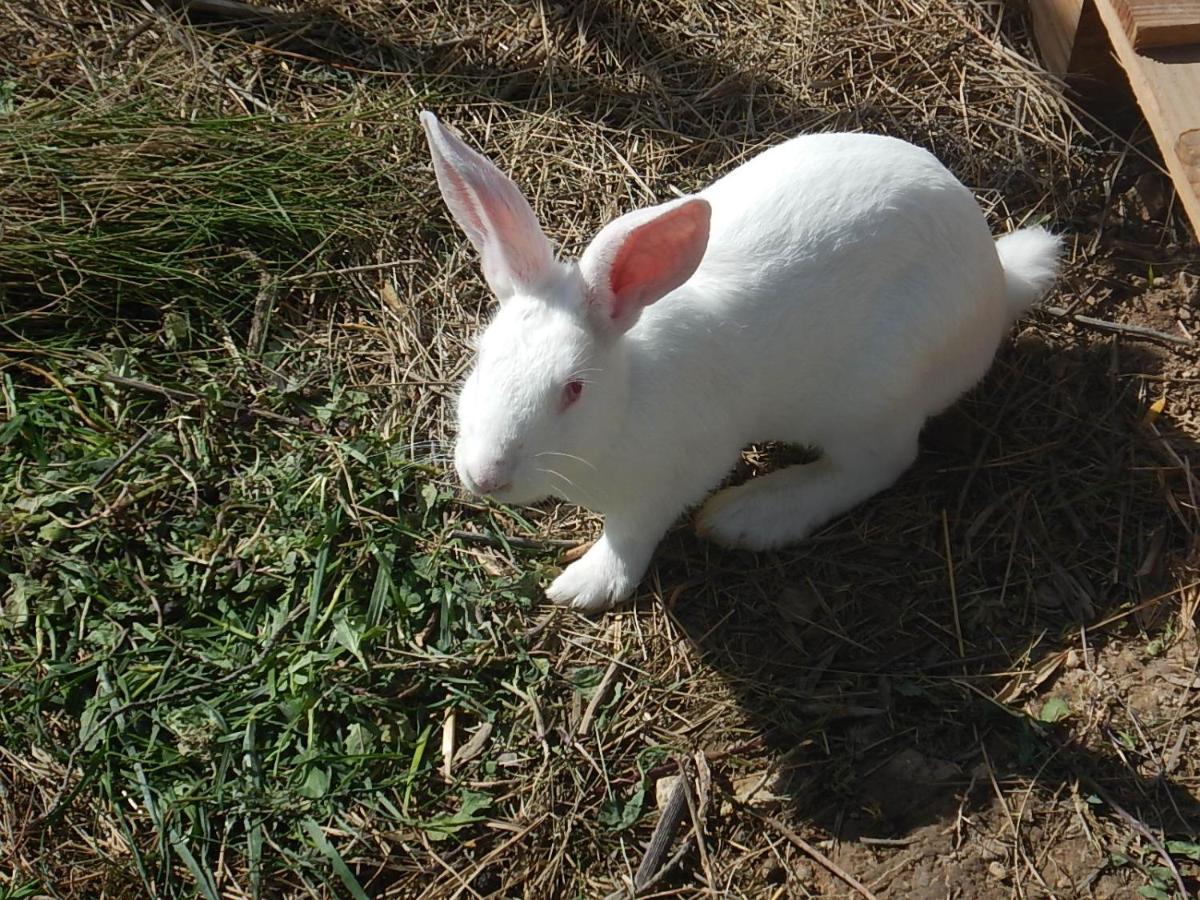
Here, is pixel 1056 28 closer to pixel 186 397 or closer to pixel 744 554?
pixel 744 554

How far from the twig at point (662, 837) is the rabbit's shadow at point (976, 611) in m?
0.20

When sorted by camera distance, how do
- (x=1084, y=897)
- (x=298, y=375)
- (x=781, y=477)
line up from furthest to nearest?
(x=298, y=375) → (x=781, y=477) → (x=1084, y=897)

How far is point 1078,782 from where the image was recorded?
10.1ft

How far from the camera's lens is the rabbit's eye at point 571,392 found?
2.81m

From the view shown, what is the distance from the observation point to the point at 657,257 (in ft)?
9.22

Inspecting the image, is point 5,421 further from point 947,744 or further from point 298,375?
point 947,744

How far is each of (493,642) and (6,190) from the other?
93.7 inches

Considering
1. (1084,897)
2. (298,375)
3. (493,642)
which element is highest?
(298,375)

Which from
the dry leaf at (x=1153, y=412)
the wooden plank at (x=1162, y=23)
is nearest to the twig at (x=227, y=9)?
the wooden plank at (x=1162, y=23)

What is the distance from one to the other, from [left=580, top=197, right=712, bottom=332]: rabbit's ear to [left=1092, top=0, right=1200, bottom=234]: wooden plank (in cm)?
164

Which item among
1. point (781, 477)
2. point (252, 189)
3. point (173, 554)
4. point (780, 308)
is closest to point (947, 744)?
point (781, 477)

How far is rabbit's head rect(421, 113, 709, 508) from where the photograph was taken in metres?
2.73

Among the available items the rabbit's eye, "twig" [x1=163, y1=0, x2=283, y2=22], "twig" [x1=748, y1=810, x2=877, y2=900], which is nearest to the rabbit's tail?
the rabbit's eye

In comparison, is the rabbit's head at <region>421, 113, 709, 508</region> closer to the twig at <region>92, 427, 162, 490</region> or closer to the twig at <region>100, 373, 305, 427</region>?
the twig at <region>100, 373, 305, 427</region>
